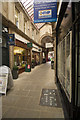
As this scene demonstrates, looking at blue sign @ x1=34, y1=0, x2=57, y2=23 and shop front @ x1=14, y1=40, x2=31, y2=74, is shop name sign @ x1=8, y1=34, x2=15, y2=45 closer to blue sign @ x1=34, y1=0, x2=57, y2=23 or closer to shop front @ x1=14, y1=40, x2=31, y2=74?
shop front @ x1=14, y1=40, x2=31, y2=74

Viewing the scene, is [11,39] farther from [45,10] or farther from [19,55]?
[45,10]

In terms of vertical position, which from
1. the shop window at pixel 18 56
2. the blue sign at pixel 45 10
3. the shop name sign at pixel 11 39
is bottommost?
the shop window at pixel 18 56

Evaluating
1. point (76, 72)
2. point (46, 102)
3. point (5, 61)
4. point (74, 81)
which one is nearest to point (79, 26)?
point (76, 72)

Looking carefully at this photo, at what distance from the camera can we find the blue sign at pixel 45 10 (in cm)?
394

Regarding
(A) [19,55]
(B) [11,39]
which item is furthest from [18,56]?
(B) [11,39]

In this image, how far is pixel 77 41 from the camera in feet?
5.88

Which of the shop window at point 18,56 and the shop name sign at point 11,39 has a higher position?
the shop name sign at point 11,39

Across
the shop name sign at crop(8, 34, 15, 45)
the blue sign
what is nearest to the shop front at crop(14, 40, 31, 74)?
the shop name sign at crop(8, 34, 15, 45)

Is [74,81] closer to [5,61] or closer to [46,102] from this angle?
[46,102]

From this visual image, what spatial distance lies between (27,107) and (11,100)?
3.10 ft

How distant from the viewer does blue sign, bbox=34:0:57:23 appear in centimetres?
394

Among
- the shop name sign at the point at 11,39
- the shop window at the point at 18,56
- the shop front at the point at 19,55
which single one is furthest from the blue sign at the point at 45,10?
the shop window at the point at 18,56

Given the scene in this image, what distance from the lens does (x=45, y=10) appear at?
3.97 m

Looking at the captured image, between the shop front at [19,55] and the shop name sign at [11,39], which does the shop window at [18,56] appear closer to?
the shop front at [19,55]
